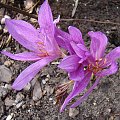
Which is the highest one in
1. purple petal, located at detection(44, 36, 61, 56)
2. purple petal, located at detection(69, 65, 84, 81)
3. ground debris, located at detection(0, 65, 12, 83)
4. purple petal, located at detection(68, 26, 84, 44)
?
purple petal, located at detection(68, 26, 84, 44)

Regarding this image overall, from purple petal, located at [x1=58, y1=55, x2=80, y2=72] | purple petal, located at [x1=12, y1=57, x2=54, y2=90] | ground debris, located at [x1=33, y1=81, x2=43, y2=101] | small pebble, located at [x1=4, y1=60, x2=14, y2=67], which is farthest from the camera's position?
small pebble, located at [x1=4, y1=60, x2=14, y2=67]

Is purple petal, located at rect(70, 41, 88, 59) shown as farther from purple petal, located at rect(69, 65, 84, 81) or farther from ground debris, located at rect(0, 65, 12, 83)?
ground debris, located at rect(0, 65, 12, 83)

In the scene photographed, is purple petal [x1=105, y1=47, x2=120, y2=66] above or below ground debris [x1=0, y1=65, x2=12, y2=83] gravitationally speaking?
above

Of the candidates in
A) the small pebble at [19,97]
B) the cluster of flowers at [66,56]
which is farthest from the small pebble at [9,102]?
the cluster of flowers at [66,56]

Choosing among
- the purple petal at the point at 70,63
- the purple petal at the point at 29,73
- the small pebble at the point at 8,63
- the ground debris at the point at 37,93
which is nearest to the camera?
the purple petal at the point at 70,63

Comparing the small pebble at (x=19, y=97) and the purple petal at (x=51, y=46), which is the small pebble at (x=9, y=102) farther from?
the purple petal at (x=51, y=46)

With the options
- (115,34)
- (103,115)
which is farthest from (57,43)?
(115,34)

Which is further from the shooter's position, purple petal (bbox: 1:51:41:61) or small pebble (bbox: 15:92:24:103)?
small pebble (bbox: 15:92:24:103)

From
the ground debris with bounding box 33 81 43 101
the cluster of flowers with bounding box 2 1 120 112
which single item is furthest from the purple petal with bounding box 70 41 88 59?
the ground debris with bounding box 33 81 43 101

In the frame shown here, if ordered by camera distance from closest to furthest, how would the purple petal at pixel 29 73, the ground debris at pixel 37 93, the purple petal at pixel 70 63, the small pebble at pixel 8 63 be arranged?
1. the purple petal at pixel 70 63
2. the purple petal at pixel 29 73
3. the ground debris at pixel 37 93
4. the small pebble at pixel 8 63
